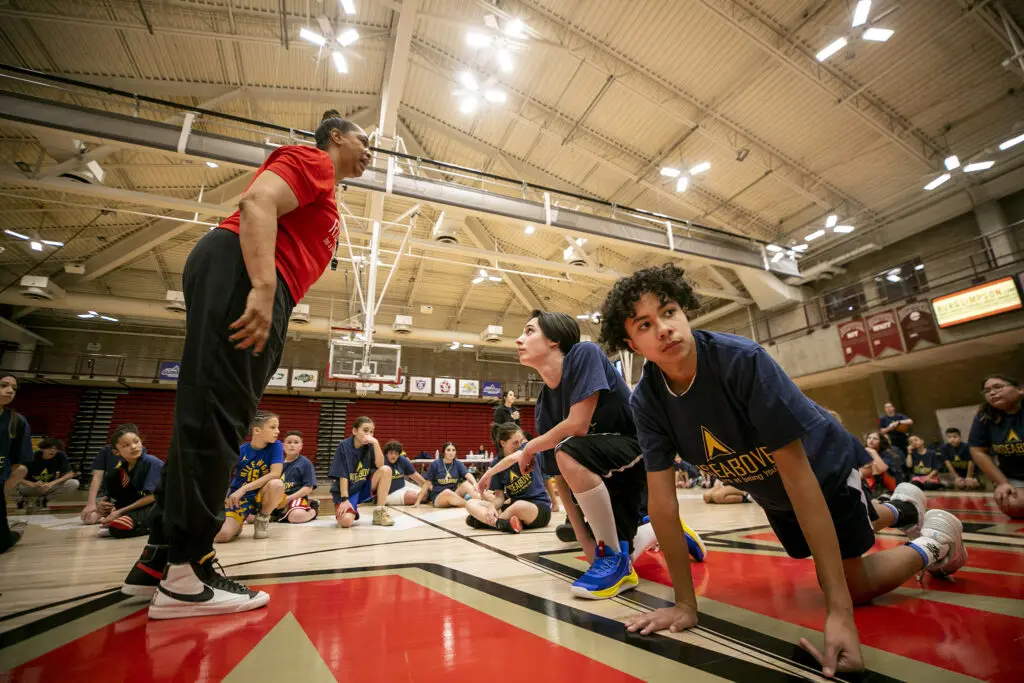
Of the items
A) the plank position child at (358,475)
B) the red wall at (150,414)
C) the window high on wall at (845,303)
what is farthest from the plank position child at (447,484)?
the window high on wall at (845,303)

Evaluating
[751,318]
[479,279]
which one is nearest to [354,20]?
[479,279]

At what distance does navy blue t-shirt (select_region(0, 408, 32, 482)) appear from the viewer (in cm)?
307

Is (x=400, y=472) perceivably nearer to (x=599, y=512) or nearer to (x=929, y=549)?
(x=599, y=512)

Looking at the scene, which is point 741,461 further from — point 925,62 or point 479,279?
point 479,279

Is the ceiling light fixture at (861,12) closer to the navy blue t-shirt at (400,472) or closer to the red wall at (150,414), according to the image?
the navy blue t-shirt at (400,472)

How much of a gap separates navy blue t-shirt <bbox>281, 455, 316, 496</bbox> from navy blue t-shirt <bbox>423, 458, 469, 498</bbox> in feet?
7.20

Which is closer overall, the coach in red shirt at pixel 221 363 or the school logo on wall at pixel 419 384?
the coach in red shirt at pixel 221 363

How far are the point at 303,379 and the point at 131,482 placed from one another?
41.4 ft

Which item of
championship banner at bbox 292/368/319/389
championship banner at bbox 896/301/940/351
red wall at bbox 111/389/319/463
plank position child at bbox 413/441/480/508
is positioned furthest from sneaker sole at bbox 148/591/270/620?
championship banner at bbox 292/368/319/389

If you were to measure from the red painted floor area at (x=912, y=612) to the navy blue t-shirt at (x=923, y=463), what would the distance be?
6.73 m

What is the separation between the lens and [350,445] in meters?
5.04

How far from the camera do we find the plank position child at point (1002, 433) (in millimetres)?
3043

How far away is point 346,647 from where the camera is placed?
1086 mm

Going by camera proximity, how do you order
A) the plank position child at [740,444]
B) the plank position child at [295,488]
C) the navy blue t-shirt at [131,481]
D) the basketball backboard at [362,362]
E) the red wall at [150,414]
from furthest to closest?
the red wall at [150,414], the basketball backboard at [362,362], the plank position child at [295,488], the navy blue t-shirt at [131,481], the plank position child at [740,444]
